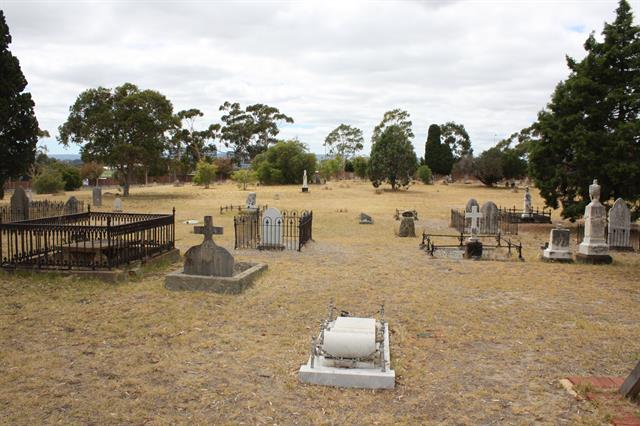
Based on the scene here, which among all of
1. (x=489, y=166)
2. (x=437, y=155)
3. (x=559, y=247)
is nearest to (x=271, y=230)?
(x=559, y=247)

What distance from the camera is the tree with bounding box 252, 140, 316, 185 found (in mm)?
61031

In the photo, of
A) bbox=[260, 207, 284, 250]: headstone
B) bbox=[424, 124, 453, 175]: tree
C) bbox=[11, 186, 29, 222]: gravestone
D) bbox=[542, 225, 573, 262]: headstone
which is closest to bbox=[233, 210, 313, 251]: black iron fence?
bbox=[260, 207, 284, 250]: headstone

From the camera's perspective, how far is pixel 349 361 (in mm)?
5949

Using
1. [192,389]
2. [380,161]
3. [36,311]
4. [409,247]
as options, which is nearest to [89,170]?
[380,161]

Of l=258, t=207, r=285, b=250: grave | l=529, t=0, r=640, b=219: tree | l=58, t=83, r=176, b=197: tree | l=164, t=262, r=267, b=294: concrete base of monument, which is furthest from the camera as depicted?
l=58, t=83, r=176, b=197: tree

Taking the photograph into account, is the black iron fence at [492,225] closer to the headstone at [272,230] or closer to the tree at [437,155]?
the headstone at [272,230]

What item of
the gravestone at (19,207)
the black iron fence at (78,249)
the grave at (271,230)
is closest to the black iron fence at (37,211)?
the gravestone at (19,207)

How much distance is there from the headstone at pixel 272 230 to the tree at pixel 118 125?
86.8ft

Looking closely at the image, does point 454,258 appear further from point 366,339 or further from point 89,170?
point 89,170

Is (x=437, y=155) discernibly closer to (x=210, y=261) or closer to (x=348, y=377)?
(x=210, y=261)

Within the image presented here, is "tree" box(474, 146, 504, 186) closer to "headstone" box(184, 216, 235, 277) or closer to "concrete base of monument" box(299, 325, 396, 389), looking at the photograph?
"headstone" box(184, 216, 235, 277)

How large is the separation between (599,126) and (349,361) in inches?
767

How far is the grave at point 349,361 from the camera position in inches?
225

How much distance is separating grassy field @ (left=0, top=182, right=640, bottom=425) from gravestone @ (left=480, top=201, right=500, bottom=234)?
8.35 meters
